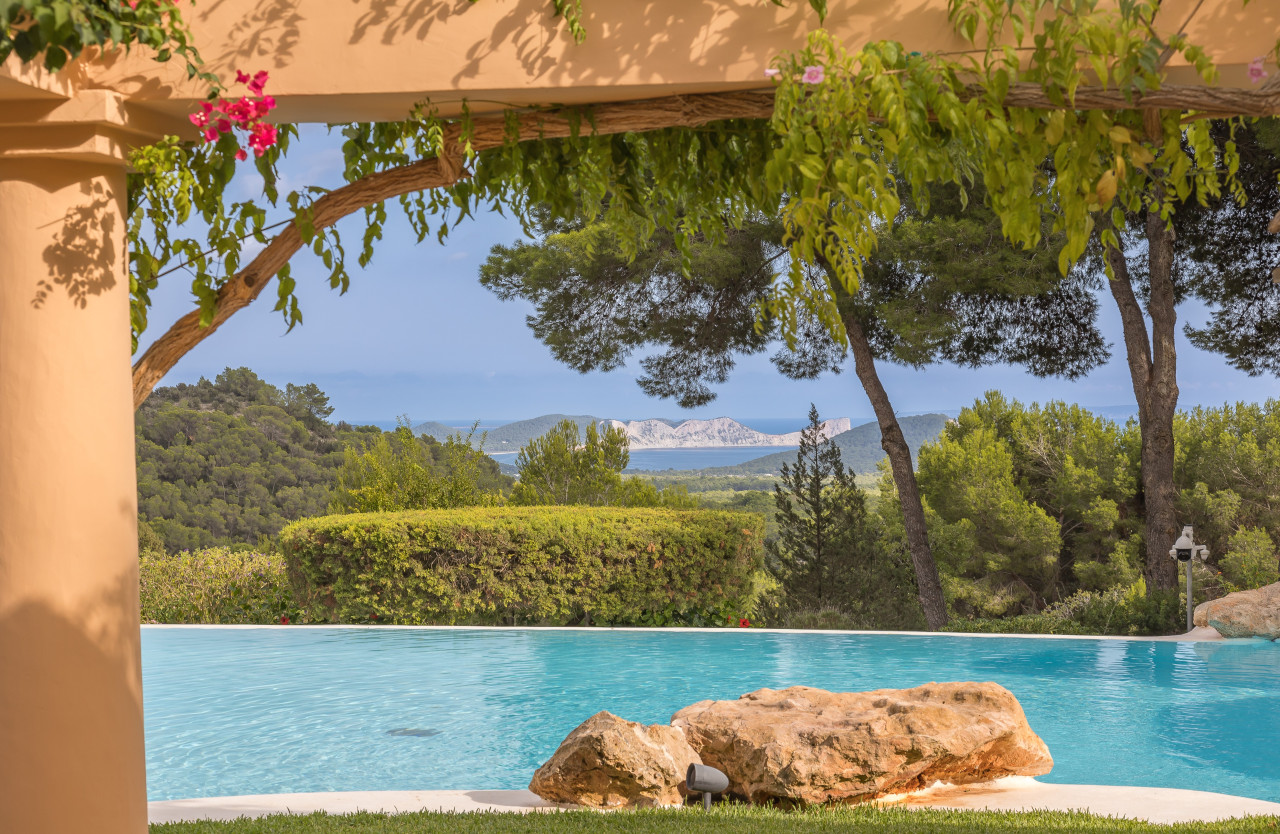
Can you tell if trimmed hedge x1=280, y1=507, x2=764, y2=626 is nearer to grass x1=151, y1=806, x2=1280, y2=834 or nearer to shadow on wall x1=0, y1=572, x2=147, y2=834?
grass x1=151, y1=806, x2=1280, y2=834

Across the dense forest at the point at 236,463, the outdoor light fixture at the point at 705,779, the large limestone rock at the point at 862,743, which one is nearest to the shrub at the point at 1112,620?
the large limestone rock at the point at 862,743

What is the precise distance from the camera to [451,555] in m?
12.4

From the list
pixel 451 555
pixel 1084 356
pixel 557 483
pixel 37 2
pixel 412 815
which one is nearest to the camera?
pixel 37 2

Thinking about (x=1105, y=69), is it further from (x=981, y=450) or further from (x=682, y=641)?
(x=981, y=450)

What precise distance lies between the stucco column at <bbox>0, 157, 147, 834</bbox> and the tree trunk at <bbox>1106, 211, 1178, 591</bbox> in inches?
489

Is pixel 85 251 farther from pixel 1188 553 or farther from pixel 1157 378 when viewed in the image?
pixel 1157 378

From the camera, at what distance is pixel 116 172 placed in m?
3.28

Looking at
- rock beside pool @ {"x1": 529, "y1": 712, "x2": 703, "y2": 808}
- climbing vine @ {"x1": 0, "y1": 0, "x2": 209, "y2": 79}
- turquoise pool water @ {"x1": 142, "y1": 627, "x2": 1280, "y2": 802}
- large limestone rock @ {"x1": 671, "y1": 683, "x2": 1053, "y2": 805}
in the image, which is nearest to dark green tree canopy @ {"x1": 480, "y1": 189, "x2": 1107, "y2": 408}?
A: turquoise pool water @ {"x1": 142, "y1": 627, "x2": 1280, "y2": 802}

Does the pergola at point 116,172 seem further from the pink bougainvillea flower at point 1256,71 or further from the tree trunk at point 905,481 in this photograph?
the tree trunk at point 905,481

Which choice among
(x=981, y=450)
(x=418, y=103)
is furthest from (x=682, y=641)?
(x=418, y=103)

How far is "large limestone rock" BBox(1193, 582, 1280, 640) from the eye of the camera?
429 inches

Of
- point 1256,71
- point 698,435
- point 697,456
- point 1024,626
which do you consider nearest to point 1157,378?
point 1024,626

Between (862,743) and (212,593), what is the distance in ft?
34.7

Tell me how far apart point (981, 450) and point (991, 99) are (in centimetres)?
1485
